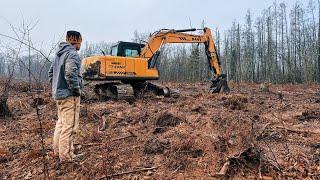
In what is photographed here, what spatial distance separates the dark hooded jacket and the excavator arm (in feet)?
28.7

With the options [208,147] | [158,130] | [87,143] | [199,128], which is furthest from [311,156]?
[87,143]

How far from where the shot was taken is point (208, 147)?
230 inches

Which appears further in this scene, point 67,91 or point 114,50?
point 114,50

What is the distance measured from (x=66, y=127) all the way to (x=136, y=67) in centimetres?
816

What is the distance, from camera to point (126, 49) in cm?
1409

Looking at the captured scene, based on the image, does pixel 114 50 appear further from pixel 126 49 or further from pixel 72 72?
pixel 72 72

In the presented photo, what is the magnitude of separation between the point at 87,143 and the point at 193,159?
215cm

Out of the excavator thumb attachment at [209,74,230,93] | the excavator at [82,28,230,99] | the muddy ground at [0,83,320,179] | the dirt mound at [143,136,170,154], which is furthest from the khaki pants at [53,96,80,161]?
the excavator thumb attachment at [209,74,230,93]

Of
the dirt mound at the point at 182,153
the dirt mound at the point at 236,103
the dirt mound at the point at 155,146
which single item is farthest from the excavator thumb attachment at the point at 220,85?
the dirt mound at the point at 155,146

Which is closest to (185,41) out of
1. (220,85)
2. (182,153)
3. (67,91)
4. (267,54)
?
(220,85)

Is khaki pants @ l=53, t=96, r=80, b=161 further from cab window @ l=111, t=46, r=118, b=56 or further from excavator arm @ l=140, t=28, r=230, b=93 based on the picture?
excavator arm @ l=140, t=28, r=230, b=93

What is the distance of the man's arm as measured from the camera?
5344 mm

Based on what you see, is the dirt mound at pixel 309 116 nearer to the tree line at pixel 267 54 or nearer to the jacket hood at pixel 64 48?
the jacket hood at pixel 64 48

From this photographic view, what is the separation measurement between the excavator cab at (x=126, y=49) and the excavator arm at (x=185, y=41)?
12.0 inches
